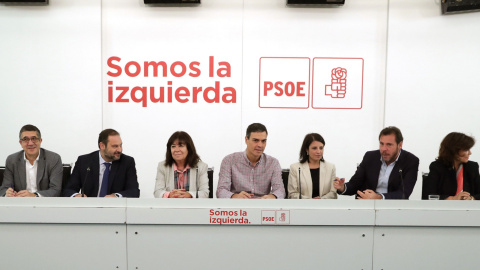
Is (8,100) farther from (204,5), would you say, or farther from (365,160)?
(365,160)

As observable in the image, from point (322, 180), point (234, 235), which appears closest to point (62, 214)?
point (234, 235)

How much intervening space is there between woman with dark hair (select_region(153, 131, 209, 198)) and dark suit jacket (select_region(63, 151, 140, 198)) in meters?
0.20

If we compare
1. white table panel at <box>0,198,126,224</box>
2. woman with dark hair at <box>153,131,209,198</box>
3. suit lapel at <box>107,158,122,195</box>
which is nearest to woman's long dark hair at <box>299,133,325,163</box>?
woman with dark hair at <box>153,131,209,198</box>

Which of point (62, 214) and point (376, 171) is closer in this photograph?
point (62, 214)

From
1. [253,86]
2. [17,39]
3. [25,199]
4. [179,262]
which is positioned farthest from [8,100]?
[179,262]

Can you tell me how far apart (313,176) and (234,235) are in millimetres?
1384

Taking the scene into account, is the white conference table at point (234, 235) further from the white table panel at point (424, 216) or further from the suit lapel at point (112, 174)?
the suit lapel at point (112, 174)

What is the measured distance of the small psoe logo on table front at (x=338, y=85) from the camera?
478cm

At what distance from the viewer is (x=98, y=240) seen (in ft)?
6.77

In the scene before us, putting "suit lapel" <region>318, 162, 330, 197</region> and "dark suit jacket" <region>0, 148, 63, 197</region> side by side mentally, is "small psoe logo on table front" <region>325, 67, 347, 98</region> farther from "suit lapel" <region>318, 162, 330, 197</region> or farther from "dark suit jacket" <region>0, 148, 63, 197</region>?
"dark suit jacket" <region>0, 148, 63, 197</region>

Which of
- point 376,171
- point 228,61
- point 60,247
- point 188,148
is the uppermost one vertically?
point 228,61

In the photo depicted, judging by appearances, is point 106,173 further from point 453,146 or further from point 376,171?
point 453,146

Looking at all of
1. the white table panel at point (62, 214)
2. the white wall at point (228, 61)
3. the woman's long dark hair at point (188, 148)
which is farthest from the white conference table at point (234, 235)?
the white wall at point (228, 61)

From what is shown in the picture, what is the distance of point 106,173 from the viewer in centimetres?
318
